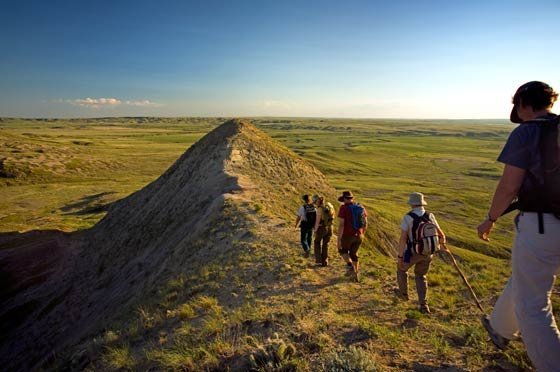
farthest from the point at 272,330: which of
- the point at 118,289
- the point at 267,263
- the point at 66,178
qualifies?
the point at 66,178

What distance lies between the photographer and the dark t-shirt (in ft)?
12.3

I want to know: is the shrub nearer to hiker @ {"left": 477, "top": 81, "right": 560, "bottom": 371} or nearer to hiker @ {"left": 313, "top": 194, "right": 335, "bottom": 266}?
hiker @ {"left": 477, "top": 81, "right": 560, "bottom": 371}

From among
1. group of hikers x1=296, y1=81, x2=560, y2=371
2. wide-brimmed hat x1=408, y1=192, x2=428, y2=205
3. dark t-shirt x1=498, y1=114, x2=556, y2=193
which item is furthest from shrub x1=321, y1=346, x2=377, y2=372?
wide-brimmed hat x1=408, y1=192, x2=428, y2=205

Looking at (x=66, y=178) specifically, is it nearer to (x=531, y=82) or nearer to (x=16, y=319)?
(x=16, y=319)

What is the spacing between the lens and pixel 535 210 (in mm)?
3730

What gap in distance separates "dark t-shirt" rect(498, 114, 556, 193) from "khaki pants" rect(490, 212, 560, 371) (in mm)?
486

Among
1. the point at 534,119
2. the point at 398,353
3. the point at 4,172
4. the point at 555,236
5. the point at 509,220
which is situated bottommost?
the point at 509,220

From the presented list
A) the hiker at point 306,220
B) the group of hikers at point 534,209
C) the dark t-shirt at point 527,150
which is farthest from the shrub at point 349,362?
the hiker at point 306,220

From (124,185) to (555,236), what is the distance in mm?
72150

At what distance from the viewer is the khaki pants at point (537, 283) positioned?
3.69 meters

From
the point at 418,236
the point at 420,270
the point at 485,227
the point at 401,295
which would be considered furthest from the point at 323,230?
the point at 485,227

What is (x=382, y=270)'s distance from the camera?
11.7 m

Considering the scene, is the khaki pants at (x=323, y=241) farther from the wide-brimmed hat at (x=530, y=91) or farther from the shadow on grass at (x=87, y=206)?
the shadow on grass at (x=87, y=206)

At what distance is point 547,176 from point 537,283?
3.92 feet
